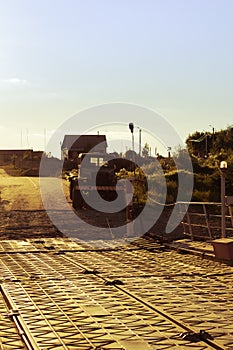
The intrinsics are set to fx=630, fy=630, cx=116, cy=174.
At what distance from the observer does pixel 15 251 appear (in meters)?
15.9

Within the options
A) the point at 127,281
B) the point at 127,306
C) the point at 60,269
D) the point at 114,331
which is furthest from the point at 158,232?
the point at 114,331

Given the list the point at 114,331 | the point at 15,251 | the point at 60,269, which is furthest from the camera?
the point at 15,251

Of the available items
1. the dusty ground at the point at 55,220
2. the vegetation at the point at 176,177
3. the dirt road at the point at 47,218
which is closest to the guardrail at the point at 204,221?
the dusty ground at the point at 55,220

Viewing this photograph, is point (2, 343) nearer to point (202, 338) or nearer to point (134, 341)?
point (134, 341)

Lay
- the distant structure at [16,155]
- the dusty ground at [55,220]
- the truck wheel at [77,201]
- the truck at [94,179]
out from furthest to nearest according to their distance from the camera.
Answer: the distant structure at [16,155]
the truck at [94,179]
the truck wheel at [77,201]
the dusty ground at [55,220]

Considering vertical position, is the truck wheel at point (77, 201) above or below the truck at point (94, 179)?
below

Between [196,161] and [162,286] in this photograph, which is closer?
[162,286]

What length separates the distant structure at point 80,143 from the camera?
213 feet

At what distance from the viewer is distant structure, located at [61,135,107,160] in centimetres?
6481

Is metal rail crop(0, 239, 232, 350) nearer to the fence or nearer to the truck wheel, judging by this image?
the fence

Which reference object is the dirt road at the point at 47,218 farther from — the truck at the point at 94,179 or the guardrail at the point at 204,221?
the guardrail at the point at 204,221

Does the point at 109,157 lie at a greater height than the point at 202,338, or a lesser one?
greater

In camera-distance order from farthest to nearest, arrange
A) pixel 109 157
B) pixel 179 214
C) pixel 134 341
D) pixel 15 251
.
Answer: pixel 109 157
pixel 179 214
pixel 15 251
pixel 134 341

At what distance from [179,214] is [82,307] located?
16.9 meters
